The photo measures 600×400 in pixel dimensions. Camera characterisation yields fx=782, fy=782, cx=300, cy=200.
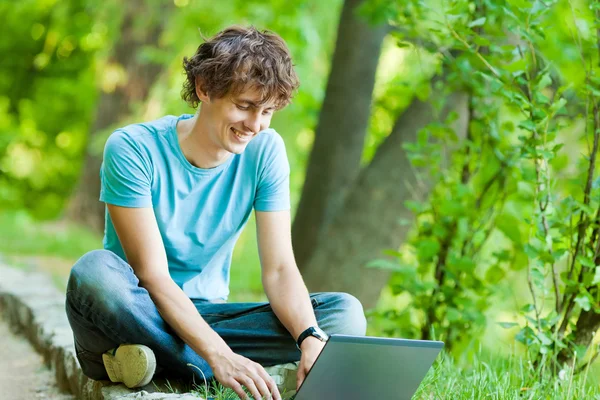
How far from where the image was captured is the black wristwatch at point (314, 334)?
6.95 feet

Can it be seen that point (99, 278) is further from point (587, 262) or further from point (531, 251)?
point (587, 262)

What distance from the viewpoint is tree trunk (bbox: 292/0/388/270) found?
Result: 198 inches

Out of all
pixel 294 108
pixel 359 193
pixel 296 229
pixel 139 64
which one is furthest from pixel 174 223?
pixel 139 64

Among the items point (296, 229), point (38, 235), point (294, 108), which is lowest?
point (38, 235)

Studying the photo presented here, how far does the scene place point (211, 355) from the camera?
200 cm

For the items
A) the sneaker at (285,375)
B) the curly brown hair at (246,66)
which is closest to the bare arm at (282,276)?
the sneaker at (285,375)

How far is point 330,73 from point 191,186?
2984mm

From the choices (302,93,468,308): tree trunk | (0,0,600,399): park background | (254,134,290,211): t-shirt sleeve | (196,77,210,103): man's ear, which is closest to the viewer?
(196,77,210,103): man's ear

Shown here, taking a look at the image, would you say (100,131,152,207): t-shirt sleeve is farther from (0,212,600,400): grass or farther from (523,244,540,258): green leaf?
(523,244,540,258): green leaf

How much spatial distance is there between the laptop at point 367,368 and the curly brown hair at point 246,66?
0.75 meters

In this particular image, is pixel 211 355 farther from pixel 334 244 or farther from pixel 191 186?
pixel 334 244

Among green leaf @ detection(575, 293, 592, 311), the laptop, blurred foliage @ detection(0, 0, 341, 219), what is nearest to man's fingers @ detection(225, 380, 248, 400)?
the laptop

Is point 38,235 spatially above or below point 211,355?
below

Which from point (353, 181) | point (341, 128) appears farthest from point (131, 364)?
point (341, 128)
